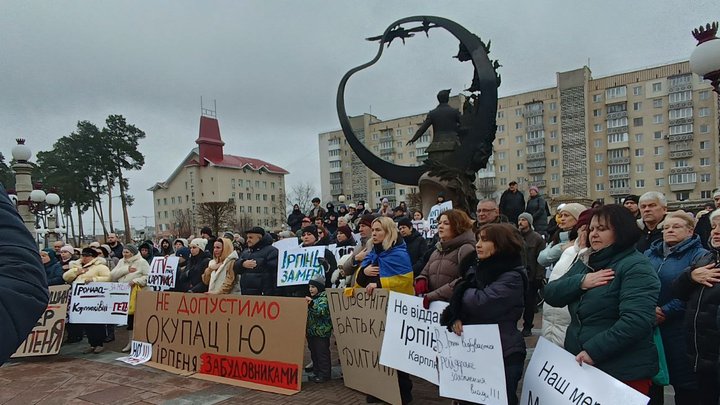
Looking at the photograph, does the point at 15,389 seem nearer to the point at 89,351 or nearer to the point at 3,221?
the point at 89,351

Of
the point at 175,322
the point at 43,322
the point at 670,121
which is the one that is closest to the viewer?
the point at 175,322

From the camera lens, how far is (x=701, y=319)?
326 cm

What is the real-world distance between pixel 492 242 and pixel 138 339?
6.15 meters

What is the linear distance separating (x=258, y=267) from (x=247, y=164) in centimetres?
8442

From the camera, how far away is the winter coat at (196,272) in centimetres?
754

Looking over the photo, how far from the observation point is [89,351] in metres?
8.24

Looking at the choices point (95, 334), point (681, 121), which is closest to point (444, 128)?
point (95, 334)

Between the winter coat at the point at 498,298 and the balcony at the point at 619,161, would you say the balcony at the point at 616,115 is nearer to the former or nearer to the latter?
the balcony at the point at 619,161

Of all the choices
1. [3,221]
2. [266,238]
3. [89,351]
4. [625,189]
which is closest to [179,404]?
[266,238]

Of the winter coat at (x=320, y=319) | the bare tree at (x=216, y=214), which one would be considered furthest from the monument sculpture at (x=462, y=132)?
the bare tree at (x=216, y=214)

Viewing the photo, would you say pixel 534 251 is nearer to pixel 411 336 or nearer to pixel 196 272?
pixel 411 336

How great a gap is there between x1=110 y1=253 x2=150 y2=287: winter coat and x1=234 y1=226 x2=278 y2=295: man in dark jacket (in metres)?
2.35

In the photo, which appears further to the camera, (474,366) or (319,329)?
(319,329)

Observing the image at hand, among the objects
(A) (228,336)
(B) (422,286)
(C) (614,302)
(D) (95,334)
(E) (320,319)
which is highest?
(C) (614,302)
